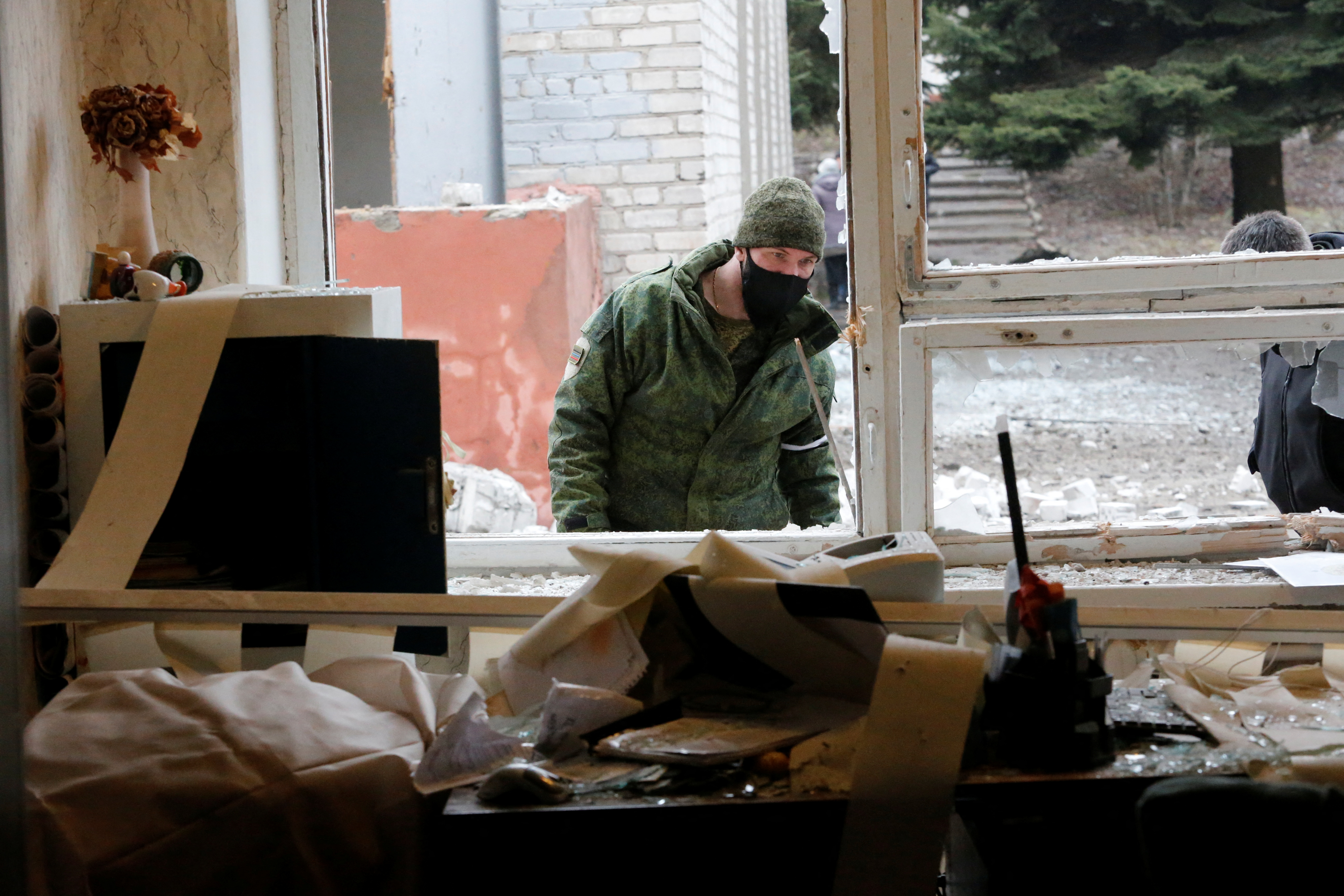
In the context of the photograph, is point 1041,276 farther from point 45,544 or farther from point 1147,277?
point 45,544

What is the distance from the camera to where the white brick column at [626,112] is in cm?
358

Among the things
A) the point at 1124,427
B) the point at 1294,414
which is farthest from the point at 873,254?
the point at 1124,427

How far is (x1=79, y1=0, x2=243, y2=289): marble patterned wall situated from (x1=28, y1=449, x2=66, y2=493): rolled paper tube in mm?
504

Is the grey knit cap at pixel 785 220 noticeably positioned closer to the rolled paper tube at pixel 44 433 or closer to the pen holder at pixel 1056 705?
the rolled paper tube at pixel 44 433

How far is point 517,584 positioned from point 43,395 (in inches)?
37.1

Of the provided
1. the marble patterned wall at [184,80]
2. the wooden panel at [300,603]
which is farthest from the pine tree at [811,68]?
the wooden panel at [300,603]

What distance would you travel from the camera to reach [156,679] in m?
1.14

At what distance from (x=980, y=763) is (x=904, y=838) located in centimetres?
10

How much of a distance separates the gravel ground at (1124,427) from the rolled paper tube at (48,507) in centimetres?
324

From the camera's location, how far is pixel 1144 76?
2.64 meters

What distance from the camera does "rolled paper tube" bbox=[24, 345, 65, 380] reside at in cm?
183

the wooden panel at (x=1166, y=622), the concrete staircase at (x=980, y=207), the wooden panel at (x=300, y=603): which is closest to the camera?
the wooden panel at (x=1166, y=622)

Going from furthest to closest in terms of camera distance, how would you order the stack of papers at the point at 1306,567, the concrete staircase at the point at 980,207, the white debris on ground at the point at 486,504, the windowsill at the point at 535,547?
the white debris on ground at the point at 486,504 < the concrete staircase at the point at 980,207 < the windowsill at the point at 535,547 < the stack of papers at the point at 1306,567

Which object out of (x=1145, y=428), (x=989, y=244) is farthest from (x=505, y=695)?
(x=1145, y=428)
